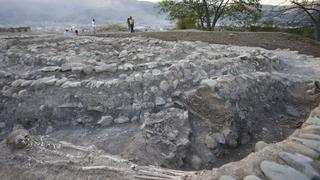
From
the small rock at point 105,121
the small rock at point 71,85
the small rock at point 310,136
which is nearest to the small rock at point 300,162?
the small rock at point 310,136

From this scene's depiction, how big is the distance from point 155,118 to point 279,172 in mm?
2431

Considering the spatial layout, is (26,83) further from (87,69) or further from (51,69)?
(87,69)

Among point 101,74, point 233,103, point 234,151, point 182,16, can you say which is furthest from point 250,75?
point 182,16

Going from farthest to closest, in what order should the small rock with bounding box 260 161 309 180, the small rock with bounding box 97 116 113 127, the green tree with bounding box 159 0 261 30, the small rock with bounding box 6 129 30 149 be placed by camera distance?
the green tree with bounding box 159 0 261 30
the small rock with bounding box 97 116 113 127
the small rock with bounding box 6 129 30 149
the small rock with bounding box 260 161 309 180

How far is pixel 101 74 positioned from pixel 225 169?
364cm

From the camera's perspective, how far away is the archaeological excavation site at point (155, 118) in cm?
352

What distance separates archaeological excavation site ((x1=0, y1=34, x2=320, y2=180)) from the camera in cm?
352

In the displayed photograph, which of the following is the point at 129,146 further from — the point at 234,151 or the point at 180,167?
the point at 234,151

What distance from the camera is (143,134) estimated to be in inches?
187

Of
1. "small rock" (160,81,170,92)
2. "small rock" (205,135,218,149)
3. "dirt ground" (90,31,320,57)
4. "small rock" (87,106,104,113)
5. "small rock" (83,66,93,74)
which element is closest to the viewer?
"small rock" (205,135,218,149)

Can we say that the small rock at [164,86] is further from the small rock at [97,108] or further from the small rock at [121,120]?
the small rock at [97,108]

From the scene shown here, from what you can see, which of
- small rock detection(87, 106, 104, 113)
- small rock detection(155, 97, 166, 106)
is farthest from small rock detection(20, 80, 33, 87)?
small rock detection(155, 97, 166, 106)

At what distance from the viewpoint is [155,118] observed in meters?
5.08

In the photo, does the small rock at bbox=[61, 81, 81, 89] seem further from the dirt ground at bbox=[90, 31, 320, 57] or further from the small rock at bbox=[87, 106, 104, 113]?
the dirt ground at bbox=[90, 31, 320, 57]
